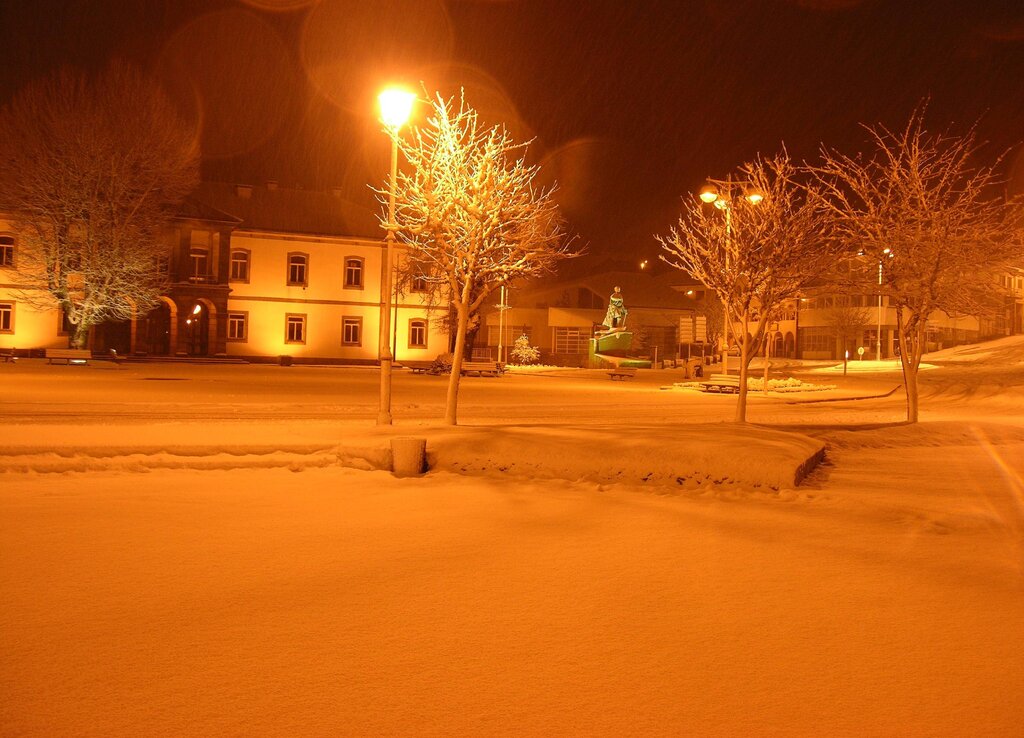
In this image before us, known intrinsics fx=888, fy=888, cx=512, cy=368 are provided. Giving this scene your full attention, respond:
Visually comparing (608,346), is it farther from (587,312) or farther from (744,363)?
(744,363)

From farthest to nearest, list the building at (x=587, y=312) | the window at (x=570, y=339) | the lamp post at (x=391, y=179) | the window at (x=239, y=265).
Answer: the window at (x=570, y=339) → the building at (x=587, y=312) → the window at (x=239, y=265) → the lamp post at (x=391, y=179)

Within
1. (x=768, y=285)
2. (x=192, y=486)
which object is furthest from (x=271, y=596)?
(x=768, y=285)

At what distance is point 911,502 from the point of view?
10477 millimetres

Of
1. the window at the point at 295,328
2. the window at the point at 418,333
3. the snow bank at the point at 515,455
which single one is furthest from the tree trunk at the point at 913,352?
the window at the point at 295,328

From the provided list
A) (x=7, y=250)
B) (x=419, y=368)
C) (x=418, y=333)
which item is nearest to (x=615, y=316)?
(x=418, y=333)

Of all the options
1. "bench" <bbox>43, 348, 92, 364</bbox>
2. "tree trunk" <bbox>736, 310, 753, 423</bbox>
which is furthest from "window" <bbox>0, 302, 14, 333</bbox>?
"tree trunk" <bbox>736, 310, 753, 423</bbox>

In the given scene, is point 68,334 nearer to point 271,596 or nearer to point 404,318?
point 404,318

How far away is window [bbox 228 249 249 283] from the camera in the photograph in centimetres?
5509

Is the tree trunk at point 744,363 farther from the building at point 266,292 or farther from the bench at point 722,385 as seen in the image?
the building at point 266,292

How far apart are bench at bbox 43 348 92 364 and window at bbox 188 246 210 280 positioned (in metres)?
12.9

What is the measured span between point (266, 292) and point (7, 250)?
46.6 ft

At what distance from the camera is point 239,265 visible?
55281mm

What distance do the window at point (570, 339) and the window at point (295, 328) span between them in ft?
101

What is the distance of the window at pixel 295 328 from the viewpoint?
55844 mm
